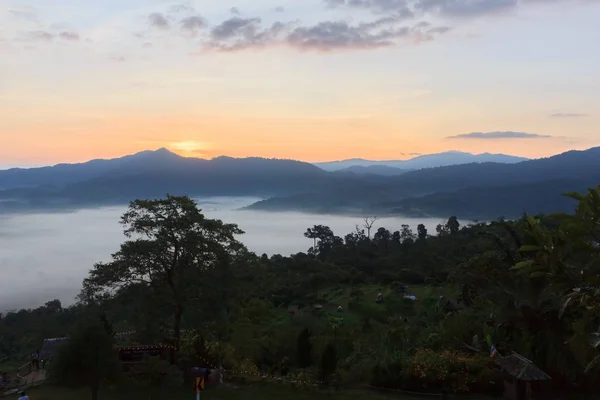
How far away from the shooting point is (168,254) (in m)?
15.0

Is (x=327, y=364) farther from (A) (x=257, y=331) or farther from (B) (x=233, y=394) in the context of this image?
(A) (x=257, y=331)

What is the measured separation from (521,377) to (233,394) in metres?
6.70

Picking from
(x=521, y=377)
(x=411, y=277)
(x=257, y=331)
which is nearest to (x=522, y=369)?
(x=521, y=377)

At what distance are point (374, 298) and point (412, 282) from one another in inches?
341

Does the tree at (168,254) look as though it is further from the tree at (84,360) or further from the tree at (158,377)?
the tree at (84,360)

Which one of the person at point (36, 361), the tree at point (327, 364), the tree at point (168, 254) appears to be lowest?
the person at point (36, 361)

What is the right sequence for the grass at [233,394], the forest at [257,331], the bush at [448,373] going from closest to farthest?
the forest at [257,331], the bush at [448,373], the grass at [233,394]

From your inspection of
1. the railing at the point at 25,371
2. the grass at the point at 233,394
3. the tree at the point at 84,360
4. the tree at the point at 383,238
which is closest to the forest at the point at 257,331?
the tree at the point at 84,360

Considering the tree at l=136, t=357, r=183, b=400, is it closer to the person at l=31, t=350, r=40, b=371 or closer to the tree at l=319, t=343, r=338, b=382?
the tree at l=319, t=343, r=338, b=382

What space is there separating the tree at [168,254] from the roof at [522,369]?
7999mm

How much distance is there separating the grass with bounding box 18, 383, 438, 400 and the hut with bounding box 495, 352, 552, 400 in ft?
7.25

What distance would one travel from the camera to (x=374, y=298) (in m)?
35.1

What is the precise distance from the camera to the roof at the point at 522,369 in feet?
34.9

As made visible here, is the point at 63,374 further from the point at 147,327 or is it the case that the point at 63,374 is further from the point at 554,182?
the point at 554,182
